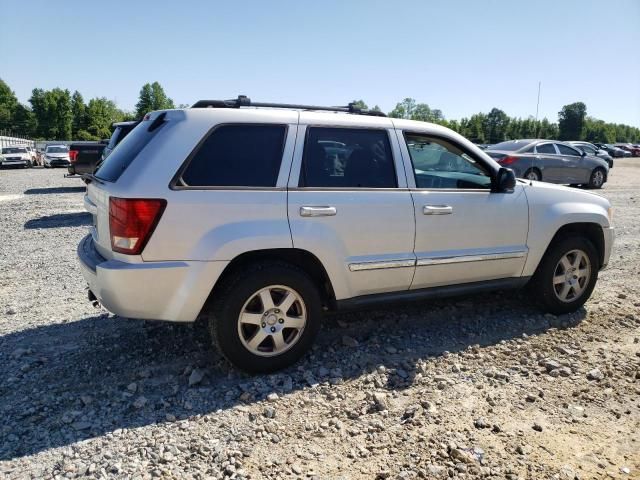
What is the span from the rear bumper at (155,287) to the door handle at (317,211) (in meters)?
0.66

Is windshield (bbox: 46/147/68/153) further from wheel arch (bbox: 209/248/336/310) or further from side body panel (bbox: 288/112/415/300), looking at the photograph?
wheel arch (bbox: 209/248/336/310)

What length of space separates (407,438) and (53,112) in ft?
327

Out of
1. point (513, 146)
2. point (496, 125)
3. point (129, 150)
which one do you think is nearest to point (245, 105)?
point (129, 150)

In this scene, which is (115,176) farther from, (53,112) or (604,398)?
(53,112)

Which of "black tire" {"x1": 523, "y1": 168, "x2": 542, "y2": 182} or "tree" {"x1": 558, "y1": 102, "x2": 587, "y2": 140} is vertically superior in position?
"tree" {"x1": 558, "y1": 102, "x2": 587, "y2": 140}

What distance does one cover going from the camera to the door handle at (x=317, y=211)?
11.1 ft

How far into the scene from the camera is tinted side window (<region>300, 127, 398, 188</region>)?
354cm

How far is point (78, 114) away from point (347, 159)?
98.2 m

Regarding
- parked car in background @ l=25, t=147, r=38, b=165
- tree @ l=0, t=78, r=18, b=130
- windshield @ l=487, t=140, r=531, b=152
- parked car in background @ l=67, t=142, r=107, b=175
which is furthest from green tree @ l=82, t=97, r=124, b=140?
windshield @ l=487, t=140, r=531, b=152

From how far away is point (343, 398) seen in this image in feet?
10.6

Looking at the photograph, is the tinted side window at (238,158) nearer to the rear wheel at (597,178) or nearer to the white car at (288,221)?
the white car at (288,221)

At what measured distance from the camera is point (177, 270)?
10.2 ft

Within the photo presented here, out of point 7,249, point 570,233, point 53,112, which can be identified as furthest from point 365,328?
point 53,112

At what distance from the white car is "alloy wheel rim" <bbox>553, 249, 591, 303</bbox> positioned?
443mm
